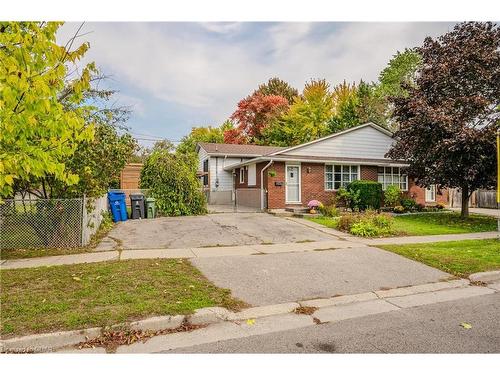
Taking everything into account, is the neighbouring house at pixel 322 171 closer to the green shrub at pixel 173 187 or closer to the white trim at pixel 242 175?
the white trim at pixel 242 175

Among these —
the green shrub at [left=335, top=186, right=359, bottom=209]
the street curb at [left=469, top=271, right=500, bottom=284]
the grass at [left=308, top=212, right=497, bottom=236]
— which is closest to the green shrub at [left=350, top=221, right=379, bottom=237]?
the grass at [left=308, top=212, right=497, bottom=236]

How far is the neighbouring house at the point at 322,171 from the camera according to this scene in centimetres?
1909

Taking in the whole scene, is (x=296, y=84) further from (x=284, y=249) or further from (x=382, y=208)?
(x=284, y=249)

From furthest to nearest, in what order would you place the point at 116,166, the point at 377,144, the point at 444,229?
the point at 377,144 → the point at 444,229 → the point at 116,166

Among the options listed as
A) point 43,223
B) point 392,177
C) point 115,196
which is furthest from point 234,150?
point 43,223

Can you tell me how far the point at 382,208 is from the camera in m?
20.0

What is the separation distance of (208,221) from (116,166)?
428cm

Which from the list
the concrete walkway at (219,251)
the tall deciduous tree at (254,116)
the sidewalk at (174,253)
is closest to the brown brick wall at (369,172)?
the concrete walkway at (219,251)

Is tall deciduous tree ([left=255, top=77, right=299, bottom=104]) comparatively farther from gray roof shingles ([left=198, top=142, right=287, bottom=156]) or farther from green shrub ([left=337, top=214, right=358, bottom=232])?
green shrub ([left=337, top=214, right=358, bottom=232])

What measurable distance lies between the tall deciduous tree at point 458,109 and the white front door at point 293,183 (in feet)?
19.5

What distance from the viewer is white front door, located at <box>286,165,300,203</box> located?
19469 mm

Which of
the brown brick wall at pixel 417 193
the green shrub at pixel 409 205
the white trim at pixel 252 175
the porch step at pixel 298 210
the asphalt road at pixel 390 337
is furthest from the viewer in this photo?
the brown brick wall at pixel 417 193

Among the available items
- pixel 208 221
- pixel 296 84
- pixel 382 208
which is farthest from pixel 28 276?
pixel 296 84

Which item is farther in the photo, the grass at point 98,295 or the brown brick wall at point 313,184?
the brown brick wall at point 313,184
